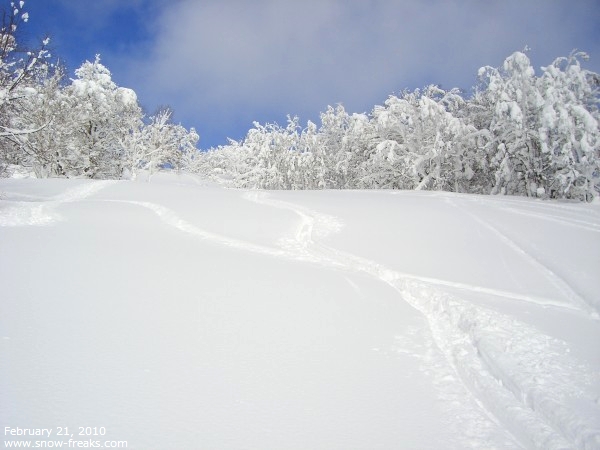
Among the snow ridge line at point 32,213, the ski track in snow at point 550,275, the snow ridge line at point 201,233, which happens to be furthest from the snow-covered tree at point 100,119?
the ski track in snow at point 550,275

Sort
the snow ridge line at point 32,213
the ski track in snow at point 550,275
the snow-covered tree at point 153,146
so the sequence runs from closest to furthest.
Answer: the ski track in snow at point 550,275
the snow ridge line at point 32,213
the snow-covered tree at point 153,146

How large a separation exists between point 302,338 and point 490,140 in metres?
23.4

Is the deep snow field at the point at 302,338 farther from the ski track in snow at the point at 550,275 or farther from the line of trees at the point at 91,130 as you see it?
the line of trees at the point at 91,130

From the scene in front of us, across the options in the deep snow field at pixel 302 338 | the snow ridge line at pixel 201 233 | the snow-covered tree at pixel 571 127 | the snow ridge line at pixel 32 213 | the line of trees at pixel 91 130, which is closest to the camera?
the deep snow field at pixel 302 338

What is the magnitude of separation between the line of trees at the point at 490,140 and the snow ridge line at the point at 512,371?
18347 millimetres

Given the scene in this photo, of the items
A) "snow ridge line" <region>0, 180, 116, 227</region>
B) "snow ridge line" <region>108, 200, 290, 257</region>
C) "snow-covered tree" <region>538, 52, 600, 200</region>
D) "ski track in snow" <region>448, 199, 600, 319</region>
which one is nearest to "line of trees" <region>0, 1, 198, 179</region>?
"snow ridge line" <region>0, 180, 116, 227</region>

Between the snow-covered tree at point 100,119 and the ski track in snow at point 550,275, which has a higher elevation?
the snow-covered tree at point 100,119

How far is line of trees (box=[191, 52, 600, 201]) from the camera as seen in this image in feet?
Result: 66.2

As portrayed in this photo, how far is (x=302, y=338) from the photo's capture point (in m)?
4.95

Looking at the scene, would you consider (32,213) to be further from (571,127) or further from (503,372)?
(571,127)

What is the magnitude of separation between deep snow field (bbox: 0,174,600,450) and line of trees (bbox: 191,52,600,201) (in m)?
11.8

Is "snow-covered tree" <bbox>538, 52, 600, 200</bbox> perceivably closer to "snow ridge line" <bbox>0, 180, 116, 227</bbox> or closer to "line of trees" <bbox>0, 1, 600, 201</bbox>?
"line of trees" <bbox>0, 1, 600, 201</bbox>

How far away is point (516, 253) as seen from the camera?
930 cm

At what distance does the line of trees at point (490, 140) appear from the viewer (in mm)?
20188
